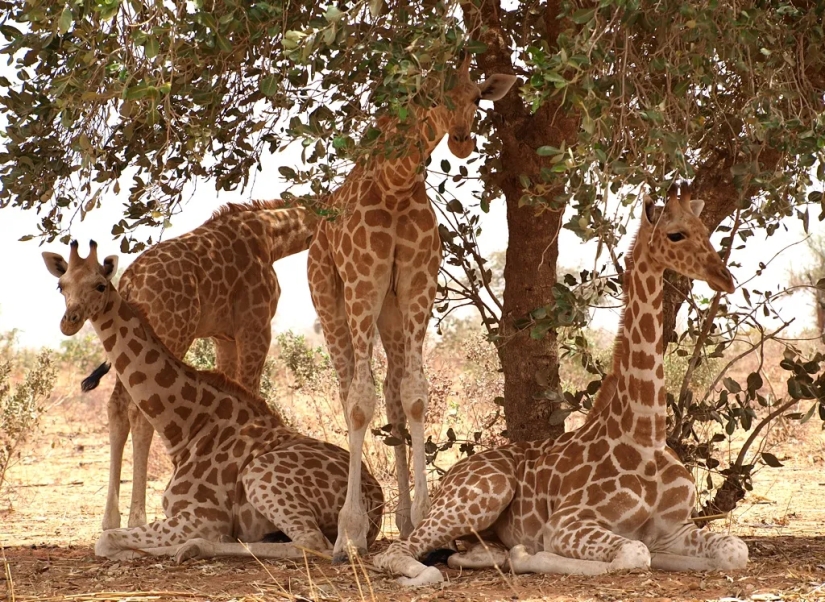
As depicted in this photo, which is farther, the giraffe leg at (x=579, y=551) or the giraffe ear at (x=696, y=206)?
the giraffe ear at (x=696, y=206)

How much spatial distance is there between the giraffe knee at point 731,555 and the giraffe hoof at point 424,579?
1.48m

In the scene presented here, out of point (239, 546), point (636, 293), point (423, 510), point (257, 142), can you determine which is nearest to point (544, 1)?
point (257, 142)

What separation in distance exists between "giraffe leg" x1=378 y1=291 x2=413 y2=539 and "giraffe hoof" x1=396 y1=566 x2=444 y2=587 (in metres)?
1.32

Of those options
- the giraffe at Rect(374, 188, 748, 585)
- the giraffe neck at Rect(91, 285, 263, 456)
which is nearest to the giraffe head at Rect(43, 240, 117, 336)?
the giraffe neck at Rect(91, 285, 263, 456)

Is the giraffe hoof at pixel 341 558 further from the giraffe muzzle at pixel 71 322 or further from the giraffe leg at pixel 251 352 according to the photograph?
the giraffe leg at pixel 251 352

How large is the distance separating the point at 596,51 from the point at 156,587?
11.7 ft

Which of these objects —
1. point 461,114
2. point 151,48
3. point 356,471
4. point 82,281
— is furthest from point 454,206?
point 151,48

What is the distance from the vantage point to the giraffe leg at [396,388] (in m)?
7.14

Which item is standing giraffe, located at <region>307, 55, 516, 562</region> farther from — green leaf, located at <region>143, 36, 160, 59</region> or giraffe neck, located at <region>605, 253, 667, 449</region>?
green leaf, located at <region>143, 36, 160, 59</region>

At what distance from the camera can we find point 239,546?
22.1ft

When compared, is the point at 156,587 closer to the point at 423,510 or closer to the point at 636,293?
the point at 423,510

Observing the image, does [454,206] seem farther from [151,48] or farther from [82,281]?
[151,48]

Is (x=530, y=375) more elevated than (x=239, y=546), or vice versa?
(x=530, y=375)

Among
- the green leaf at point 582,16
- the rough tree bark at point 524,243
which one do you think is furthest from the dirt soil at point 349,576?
the green leaf at point 582,16
